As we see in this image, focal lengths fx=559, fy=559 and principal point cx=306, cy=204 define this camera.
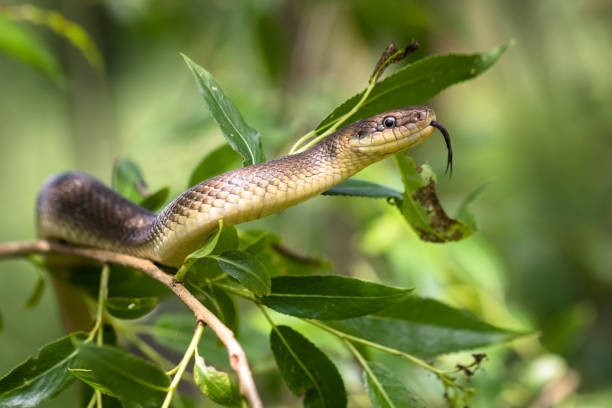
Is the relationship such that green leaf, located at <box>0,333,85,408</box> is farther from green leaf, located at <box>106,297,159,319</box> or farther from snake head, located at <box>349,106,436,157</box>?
snake head, located at <box>349,106,436,157</box>

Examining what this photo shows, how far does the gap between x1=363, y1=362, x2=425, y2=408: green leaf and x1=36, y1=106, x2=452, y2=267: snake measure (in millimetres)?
295

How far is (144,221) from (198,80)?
38cm

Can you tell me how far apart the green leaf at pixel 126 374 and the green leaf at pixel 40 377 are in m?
0.18

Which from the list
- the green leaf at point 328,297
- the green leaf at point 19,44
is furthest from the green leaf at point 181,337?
the green leaf at point 19,44

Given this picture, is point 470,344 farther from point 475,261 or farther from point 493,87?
point 493,87

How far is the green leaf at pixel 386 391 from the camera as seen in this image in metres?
0.81

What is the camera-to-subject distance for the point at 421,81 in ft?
3.07

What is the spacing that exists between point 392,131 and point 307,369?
0.45 metres

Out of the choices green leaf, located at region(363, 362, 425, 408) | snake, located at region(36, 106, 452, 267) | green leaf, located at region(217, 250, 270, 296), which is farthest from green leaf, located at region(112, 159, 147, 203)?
green leaf, located at region(363, 362, 425, 408)

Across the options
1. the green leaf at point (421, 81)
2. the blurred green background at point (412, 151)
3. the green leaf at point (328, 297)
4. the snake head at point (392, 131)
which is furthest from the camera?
the blurred green background at point (412, 151)

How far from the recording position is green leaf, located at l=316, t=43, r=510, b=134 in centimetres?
92

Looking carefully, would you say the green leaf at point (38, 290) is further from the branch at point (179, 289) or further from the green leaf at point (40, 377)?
the green leaf at point (40, 377)

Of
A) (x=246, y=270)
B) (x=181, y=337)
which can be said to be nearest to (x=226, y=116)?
(x=246, y=270)

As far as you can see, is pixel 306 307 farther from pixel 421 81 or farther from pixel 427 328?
pixel 421 81
